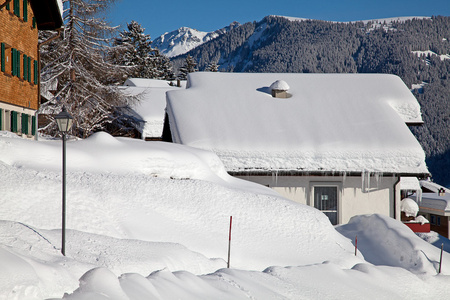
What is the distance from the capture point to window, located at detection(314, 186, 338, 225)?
1645 cm

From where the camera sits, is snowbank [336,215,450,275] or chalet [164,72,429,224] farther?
chalet [164,72,429,224]

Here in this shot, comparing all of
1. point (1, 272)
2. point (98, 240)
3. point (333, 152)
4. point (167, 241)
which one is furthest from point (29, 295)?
point (333, 152)

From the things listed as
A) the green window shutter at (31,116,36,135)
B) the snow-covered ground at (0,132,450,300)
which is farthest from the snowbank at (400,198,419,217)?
the green window shutter at (31,116,36,135)

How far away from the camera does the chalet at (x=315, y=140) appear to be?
16.2 metres

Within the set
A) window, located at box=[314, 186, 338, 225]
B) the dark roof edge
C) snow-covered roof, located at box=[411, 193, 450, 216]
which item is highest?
the dark roof edge

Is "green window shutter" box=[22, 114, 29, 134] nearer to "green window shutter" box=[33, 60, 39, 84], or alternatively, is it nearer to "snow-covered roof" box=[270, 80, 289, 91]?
"green window shutter" box=[33, 60, 39, 84]

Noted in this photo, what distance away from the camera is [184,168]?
1238 centimetres

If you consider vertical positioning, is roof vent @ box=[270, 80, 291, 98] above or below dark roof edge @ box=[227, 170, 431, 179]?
above

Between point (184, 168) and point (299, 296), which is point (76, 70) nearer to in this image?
point (184, 168)

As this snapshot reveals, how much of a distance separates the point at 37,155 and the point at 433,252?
9974 millimetres

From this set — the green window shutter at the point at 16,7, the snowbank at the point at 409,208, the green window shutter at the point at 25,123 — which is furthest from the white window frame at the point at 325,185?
the green window shutter at the point at 16,7

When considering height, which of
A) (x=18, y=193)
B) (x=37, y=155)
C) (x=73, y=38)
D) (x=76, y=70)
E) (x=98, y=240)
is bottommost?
(x=98, y=240)

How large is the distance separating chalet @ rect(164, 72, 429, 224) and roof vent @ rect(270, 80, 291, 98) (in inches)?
1.6

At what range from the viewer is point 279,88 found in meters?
19.3
